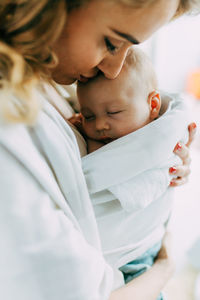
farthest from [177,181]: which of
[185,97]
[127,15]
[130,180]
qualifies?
[185,97]

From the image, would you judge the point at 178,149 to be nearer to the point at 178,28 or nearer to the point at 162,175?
the point at 162,175

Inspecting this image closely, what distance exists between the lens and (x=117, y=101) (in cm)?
88

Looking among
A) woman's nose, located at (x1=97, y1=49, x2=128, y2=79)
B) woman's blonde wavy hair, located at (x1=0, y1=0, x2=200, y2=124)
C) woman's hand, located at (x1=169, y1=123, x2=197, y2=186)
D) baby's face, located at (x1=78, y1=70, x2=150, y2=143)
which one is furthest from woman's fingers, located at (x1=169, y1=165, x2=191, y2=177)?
woman's blonde wavy hair, located at (x1=0, y1=0, x2=200, y2=124)

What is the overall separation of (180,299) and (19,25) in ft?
5.40

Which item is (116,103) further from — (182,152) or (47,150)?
(47,150)

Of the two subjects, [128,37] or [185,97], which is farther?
[185,97]

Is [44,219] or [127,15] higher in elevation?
[127,15]

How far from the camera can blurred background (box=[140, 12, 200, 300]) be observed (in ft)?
4.80

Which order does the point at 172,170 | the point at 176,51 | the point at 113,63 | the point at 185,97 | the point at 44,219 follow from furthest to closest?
the point at 176,51, the point at 185,97, the point at 172,170, the point at 113,63, the point at 44,219

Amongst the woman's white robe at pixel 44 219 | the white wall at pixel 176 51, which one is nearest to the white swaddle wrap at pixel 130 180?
the woman's white robe at pixel 44 219

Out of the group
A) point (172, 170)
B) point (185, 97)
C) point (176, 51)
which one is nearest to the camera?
point (172, 170)

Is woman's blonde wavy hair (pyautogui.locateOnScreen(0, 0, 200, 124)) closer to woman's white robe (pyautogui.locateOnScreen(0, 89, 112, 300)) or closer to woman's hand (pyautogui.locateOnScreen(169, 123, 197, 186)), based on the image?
woman's white robe (pyautogui.locateOnScreen(0, 89, 112, 300))

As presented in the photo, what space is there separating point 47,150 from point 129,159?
0.24 metres

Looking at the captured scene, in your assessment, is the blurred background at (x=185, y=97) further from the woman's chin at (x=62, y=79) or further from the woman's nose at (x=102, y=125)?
the woman's chin at (x=62, y=79)
